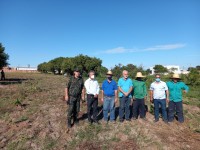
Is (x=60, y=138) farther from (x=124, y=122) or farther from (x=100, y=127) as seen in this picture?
(x=124, y=122)

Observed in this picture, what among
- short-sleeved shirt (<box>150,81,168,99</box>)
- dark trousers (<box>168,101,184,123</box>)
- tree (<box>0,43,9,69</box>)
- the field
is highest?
tree (<box>0,43,9,69</box>)

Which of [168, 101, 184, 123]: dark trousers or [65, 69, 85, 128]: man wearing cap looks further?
[168, 101, 184, 123]: dark trousers

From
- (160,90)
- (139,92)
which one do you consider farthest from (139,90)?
(160,90)

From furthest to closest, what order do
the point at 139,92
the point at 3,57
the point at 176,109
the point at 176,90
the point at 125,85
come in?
the point at 3,57 → the point at 176,109 → the point at 176,90 → the point at 139,92 → the point at 125,85

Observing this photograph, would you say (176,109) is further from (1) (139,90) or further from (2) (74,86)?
(2) (74,86)

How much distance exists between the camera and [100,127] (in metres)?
7.15

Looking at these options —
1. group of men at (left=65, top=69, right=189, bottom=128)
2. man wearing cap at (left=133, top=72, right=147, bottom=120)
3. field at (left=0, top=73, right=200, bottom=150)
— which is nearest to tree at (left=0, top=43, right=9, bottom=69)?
field at (left=0, top=73, right=200, bottom=150)

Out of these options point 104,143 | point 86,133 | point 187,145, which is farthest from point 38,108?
point 187,145

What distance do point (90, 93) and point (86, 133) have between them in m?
1.37

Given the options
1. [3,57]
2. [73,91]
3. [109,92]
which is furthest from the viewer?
[3,57]

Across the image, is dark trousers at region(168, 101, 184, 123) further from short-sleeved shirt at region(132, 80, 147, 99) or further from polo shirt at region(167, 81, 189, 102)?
short-sleeved shirt at region(132, 80, 147, 99)

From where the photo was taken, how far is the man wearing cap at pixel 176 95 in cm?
782

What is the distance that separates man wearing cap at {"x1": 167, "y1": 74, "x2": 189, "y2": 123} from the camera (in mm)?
7824

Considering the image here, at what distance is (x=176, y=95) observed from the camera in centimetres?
781
